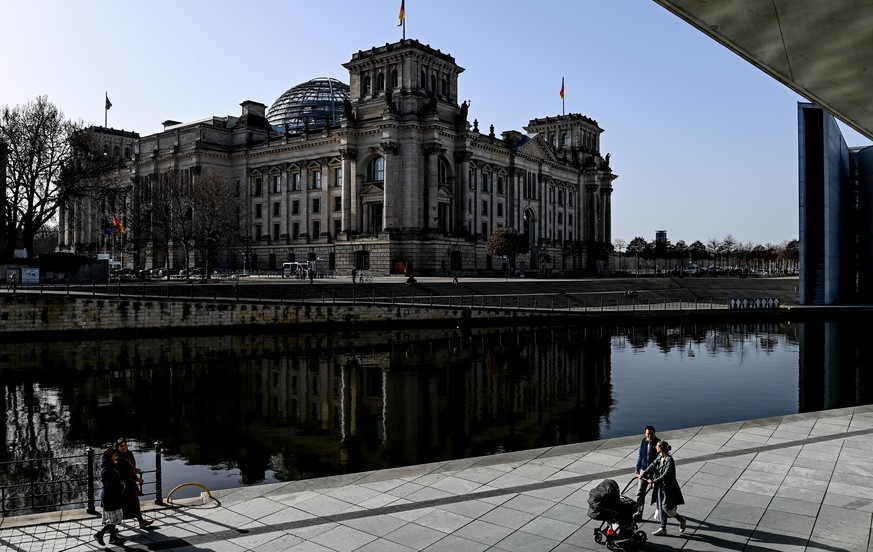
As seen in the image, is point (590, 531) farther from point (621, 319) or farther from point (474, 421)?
point (621, 319)

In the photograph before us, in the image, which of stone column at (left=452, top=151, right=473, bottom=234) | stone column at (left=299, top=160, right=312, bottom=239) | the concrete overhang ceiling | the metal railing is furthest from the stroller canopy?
stone column at (left=299, top=160, right=312, bottom=239)

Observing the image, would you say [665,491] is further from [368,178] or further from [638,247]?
[638,247]

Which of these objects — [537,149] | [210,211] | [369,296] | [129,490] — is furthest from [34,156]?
[537,149]

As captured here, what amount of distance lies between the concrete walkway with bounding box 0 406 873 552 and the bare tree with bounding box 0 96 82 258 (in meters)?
52.6

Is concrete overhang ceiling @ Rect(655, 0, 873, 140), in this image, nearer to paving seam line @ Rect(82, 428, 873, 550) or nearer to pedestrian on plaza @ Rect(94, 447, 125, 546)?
paving seam line @ Rect(82, 428, 873, 550)

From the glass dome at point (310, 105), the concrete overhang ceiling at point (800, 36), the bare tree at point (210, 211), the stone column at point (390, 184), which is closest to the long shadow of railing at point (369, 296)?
the bare tree at point (210, 211)

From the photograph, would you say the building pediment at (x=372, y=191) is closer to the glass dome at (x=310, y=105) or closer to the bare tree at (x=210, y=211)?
the bare tree at (x=210, y=211)

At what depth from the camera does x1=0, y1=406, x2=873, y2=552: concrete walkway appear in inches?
358

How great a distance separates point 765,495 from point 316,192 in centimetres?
8222

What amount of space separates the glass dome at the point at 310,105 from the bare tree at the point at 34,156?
157ft

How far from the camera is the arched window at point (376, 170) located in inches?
3206

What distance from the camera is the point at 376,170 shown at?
82.4 meters

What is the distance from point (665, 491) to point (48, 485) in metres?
14.0


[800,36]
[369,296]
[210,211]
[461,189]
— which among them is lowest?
[369,296]
